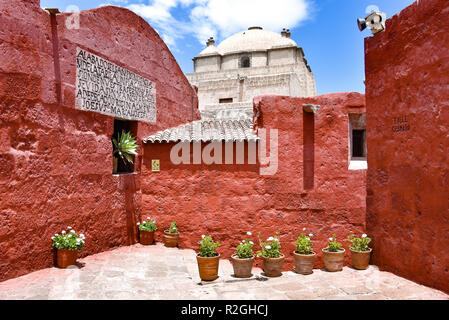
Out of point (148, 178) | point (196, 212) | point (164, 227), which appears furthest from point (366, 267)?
point (148, 178)

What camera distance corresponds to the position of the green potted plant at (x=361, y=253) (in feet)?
21.6

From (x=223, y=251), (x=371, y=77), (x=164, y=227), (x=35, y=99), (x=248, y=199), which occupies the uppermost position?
(x=371, y=77)

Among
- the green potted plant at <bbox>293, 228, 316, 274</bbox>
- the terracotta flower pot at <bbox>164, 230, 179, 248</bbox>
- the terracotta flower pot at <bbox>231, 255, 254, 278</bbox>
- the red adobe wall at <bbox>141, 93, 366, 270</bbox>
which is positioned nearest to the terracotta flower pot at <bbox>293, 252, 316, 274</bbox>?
the green potted plant at <bbox>293, 228, 316, 274</bbox>

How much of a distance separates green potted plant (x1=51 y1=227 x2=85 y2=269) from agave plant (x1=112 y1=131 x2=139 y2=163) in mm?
2517

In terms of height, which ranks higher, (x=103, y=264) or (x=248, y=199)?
(x=248, y=199)

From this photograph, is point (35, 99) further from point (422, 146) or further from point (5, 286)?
point (422, 146)

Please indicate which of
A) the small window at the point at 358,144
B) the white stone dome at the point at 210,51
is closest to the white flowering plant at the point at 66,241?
the small window at the point at 358,144

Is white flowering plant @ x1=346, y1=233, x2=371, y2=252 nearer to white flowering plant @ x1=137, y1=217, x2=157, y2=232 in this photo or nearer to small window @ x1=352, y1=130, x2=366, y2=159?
small window @ x1=352, y1=130, x2=366, y2=159

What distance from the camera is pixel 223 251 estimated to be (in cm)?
823

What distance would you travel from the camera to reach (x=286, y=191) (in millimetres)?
Result: 7883

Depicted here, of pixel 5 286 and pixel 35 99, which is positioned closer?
pixel 5 286

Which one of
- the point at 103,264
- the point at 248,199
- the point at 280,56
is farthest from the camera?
the point at 280,56

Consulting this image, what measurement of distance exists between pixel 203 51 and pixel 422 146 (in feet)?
94.9

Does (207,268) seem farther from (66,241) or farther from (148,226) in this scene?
(148,226)
